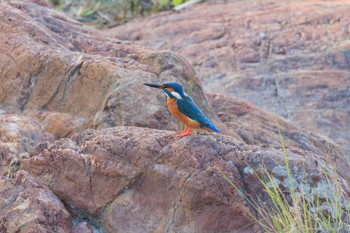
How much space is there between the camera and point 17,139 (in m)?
5.92

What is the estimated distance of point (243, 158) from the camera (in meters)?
5.42

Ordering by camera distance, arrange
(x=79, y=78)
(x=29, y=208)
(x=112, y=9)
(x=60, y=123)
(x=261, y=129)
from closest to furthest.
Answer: (x=29, y=208) < (x=60, y=123) < (x=79, y=78) < (x=261, y=129) < (x=112, y=9)

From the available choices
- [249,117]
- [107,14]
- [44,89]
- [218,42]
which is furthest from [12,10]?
[107,14]

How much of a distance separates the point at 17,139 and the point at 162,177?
117 cm

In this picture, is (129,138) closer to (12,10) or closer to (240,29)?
(12,10)

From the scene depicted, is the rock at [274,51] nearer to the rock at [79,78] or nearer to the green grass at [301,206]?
the rock at [79,78]

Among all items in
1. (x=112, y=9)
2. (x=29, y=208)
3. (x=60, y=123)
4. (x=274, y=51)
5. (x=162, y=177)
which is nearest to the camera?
(x=29, y=208)

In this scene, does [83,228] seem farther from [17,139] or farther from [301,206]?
[301,206]

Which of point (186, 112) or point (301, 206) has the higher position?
point (186, 112)

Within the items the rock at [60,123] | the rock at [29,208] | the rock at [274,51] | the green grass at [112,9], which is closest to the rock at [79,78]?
the rock at [60,123]

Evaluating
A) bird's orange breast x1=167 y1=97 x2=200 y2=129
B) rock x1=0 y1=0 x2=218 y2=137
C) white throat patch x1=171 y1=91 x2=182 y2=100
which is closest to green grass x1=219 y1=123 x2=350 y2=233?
bird's orange breast x1=167 y1=97 x2=200 y2=129

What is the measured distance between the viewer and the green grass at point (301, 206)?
4953 mm

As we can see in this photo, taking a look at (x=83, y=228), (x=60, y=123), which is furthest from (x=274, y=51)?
(x=83, y=228)

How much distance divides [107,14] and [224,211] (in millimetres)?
10585
